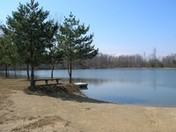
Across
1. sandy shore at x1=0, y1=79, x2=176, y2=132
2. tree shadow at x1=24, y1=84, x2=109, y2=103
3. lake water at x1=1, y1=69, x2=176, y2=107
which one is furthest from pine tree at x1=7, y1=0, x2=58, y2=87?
sandy shore at x1=0, y1=79, x2=176, y2=132

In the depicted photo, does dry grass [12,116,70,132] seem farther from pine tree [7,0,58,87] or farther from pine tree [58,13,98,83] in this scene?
pine tree [58,13,98,83]

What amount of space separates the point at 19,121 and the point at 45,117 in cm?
105

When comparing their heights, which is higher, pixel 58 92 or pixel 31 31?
pixel 31 31

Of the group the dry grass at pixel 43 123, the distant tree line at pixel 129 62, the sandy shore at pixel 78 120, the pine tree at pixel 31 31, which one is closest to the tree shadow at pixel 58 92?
the pine tree at pixel 31 31

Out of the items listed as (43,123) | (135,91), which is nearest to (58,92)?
(135,91)

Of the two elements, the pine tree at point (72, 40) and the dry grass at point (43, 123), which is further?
the pine tree at point (72, 40)

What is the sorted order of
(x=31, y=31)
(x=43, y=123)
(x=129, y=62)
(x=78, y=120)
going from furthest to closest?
(x=129, y=62), (x=31, y=31), (x=78, y=120), (x=43, y=123)

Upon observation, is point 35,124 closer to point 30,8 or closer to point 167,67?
point 30,8

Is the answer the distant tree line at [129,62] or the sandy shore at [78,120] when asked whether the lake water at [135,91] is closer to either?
the sandy shore at [78,120]

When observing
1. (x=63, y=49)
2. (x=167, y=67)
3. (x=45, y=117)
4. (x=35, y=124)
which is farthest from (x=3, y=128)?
(x=167, y=67)

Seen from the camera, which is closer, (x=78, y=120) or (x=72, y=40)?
(x=78, y=120)

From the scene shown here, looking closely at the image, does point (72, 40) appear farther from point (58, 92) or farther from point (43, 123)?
point (43, 123)

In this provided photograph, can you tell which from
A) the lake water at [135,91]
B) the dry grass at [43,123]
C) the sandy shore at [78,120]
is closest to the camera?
the dry grass at [43,123]

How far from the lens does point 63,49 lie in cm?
3603
